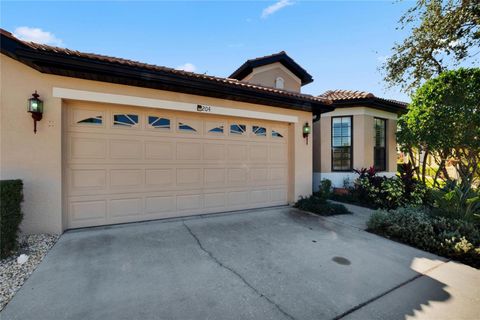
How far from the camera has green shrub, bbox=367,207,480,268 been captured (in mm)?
3828

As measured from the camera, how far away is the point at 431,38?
9.14 m

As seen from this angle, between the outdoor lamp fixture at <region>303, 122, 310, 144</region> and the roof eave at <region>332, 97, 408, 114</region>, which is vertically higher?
the roof eave at <region>332, 97, 408, 114</region>

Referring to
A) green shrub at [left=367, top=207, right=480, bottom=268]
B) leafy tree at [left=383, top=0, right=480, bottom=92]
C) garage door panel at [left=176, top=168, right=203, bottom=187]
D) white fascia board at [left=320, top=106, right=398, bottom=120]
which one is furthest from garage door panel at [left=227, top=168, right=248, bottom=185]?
leafy tree at [left=383, top=0, right=480, bottom=92]

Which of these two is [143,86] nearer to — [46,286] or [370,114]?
[46,286]

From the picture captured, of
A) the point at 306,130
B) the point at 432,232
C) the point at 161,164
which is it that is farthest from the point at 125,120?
the point at 432,232

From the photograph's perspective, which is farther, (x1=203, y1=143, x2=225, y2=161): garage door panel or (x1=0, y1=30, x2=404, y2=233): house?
(x1=203, y1=143, x2=225, y2=161): garage door panel

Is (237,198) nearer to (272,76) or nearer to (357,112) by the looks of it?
(357,112)

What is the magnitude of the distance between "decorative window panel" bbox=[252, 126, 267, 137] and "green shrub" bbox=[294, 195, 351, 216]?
2458 mm

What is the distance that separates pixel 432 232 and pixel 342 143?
5.75m

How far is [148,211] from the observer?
16.9 ft

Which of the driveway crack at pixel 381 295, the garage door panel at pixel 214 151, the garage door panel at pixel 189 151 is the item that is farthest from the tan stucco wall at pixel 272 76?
the driveway crack at pixel 381 295

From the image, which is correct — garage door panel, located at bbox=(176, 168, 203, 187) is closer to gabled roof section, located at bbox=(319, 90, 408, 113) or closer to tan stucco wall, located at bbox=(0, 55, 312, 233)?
tan stucco wall, located at bbox=(0, 55, 312, 233)

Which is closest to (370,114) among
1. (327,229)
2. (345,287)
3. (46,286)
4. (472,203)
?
(472,203)

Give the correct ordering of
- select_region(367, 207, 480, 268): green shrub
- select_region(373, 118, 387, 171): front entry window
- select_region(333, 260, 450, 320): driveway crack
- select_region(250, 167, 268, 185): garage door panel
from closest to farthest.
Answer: select_region(333, 260, 450, 320): driveway crack
select_region(367, 207, 480, 268): green shrub
select_region(250, 167, 268, 185): garage door panel
select_region(373, 118, 387, 171): front entry window
